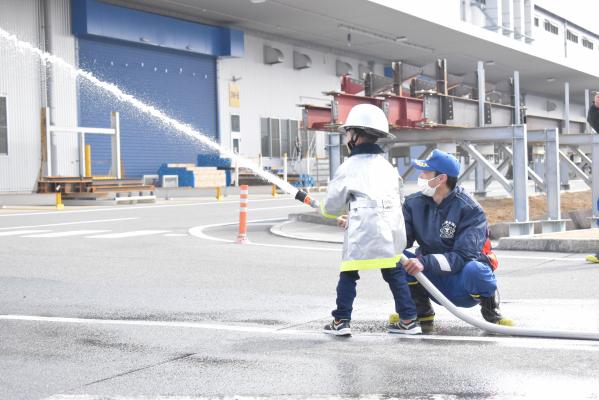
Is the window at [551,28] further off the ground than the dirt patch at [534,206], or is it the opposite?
the window at [551,28]

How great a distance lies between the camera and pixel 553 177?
1565 cm

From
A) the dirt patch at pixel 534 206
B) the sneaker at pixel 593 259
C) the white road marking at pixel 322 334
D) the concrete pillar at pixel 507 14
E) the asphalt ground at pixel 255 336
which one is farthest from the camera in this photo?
the concrete pillar at pixel 507 14

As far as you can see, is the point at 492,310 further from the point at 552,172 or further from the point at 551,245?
the point at 552,172

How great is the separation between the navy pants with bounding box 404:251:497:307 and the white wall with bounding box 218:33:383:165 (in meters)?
34.5

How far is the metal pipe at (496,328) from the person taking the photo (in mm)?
5812

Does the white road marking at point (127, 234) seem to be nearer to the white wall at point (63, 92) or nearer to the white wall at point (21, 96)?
the white wall at point (21, 96)

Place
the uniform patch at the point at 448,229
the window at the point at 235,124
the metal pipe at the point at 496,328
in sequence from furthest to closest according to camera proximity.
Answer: the window at the point at 235,124 → the uniform patch at the point at 448,229 → the metal pipe at the point at 496,328

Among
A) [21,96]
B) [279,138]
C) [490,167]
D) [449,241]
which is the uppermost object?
[21,96]

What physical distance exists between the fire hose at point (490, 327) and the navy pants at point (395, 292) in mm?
118

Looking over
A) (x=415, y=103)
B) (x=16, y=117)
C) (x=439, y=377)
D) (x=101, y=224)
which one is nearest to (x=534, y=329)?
(x=439, y=377)

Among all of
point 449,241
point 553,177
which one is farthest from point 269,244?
point 449,241

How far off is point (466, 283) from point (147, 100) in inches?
1233

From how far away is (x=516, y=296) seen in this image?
26.3 ft

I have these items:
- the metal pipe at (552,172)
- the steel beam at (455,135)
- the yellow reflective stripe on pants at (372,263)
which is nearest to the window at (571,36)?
the steel beam at (455,135)
